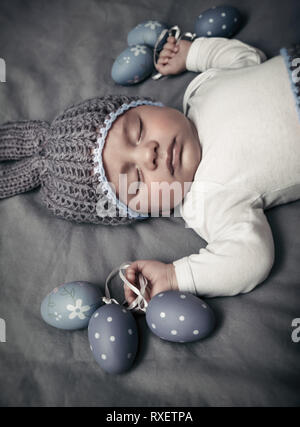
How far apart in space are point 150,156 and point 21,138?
61 cm

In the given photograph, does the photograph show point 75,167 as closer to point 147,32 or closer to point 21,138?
point 21,138

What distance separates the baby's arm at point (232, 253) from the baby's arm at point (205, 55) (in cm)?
56

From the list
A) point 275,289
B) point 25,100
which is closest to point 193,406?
point 275,289

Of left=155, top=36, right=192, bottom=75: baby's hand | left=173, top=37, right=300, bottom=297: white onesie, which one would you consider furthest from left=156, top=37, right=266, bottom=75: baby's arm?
left=173, top=37, right=300, bottom=297: white onesie

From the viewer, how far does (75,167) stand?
1137 millimetres

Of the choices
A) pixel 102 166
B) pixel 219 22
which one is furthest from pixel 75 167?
pixel 219 22

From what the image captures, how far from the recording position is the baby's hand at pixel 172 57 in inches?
58.2

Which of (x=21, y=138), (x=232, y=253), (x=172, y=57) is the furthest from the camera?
(x=172, y=57)

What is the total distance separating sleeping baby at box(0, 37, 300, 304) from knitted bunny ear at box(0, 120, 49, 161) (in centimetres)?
10

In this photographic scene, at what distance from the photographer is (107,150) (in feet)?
3.60

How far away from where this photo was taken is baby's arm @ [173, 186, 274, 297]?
98 centimetres

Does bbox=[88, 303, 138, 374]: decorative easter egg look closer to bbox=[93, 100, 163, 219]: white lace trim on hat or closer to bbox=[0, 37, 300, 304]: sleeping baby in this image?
bbox=[0, 37, 300, 304]: sleeping baby
